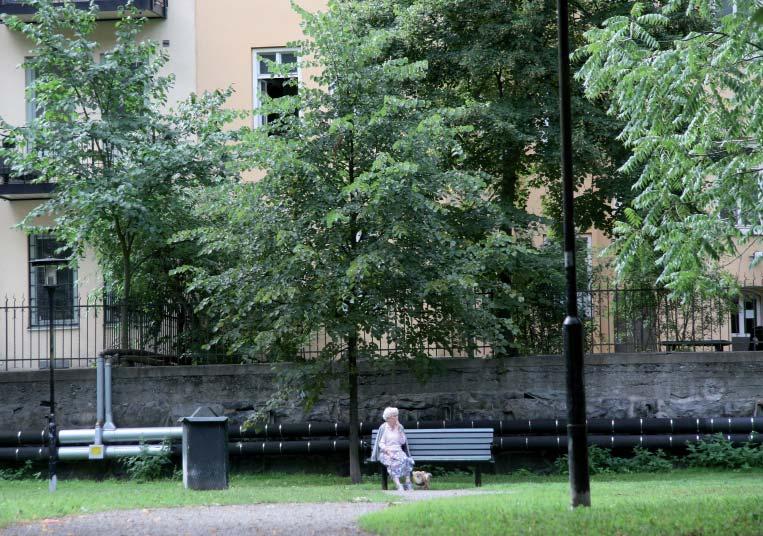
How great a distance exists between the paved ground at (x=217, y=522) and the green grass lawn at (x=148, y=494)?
1.90 ft

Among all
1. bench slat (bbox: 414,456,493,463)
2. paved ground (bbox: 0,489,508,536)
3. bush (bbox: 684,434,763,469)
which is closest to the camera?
paved ground (bbox: 0,489,508,536)

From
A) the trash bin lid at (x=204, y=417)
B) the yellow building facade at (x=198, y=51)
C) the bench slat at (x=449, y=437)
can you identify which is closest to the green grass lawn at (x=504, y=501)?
the bench slat at (x=449, y=437)

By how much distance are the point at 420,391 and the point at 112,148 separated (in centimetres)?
726

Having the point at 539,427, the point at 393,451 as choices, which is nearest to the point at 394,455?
the point at 393,451

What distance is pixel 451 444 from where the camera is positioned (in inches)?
677

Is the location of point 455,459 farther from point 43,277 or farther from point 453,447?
point 43,277

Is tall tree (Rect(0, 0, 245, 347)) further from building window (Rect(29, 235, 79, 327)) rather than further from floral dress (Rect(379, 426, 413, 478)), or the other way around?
floral dress (Rect(379, 426, 413, 478))

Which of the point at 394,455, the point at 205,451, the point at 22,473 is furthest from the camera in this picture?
the point at 22,473

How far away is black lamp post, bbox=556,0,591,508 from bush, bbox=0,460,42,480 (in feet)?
39.6

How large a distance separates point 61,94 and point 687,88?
1190cm

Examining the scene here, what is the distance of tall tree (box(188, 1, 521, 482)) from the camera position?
55.2 ft

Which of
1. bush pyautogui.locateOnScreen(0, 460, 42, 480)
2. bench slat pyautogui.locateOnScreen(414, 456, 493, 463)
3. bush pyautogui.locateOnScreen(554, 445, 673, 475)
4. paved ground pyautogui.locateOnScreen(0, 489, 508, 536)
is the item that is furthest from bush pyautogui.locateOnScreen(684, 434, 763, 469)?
bush pyautogui.locateOnScreen(0, 460, 42, 480)

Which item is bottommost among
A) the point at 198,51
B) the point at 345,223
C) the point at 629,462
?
the point at 629,462

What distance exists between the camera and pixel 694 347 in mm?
20500
